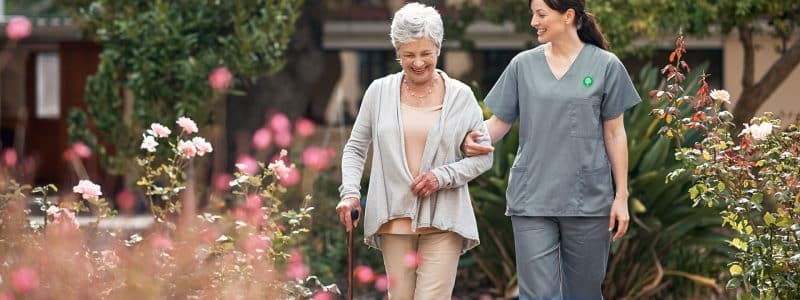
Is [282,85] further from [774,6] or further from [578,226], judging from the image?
[578,226]

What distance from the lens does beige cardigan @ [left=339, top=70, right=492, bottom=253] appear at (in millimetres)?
5105

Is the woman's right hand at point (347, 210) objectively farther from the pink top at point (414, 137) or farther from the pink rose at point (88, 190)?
the pink rose at point (88, 190)

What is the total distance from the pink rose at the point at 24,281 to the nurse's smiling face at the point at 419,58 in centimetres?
149

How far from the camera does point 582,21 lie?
5.44 m

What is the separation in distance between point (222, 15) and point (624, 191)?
27.0 feet

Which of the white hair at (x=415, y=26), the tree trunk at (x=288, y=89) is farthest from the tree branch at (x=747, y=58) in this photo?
the white hair at (x=415, y=26)

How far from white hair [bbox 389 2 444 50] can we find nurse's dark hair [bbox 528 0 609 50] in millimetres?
537

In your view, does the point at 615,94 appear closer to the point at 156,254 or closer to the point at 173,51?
the point at 156,254

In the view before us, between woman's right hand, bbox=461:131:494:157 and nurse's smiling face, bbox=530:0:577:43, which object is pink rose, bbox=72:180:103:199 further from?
nurse's smiling face, bbox=530:0:577:43

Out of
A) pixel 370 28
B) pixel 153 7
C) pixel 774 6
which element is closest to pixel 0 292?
pixel 153 7

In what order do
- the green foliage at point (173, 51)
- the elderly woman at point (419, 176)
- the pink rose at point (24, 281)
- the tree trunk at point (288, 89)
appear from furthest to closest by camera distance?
the tree trunk at point (288, 89) < the green foliage at point (173, 51) < the elderly woman at point (419, 176) < the pink rose at point (24, 281)

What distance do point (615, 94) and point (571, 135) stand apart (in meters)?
0.24

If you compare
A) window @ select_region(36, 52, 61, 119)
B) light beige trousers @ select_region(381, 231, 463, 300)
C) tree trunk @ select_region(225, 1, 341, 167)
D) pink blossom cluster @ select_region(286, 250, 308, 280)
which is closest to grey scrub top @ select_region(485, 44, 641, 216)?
light beige trousers @ select_region(381, 231, 463, 300)

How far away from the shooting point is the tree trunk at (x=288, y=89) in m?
16.5
